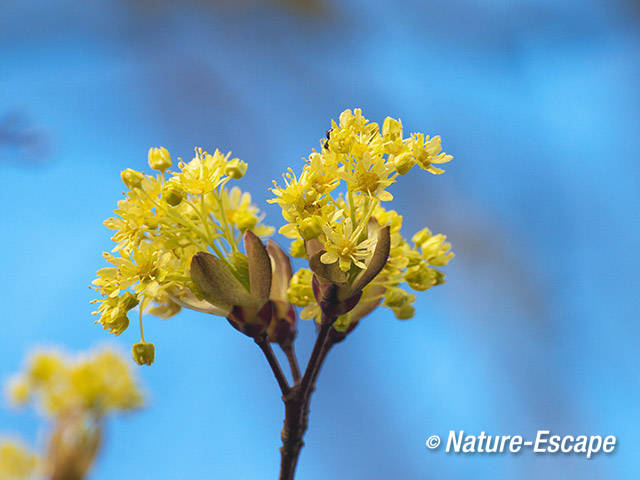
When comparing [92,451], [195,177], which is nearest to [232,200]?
[195,177]

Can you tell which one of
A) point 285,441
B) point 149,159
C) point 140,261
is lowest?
point 285,441

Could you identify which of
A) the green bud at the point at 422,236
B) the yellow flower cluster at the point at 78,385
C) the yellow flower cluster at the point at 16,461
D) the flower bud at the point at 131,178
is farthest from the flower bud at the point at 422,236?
the yellow flower cluster at the point at 16,461

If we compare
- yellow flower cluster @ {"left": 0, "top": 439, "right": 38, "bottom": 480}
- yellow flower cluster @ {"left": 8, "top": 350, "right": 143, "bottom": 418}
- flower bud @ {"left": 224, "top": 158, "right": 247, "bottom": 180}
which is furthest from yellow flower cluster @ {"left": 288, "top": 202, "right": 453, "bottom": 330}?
yellow flower cluster @ {"left": 0, "top": 439, "right": 38, "bottom": 480}

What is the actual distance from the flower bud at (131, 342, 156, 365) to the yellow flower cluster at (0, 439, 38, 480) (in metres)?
1.05

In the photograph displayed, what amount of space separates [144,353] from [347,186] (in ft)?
0.90

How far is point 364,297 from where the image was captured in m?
0.63

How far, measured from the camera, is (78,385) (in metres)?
1.25

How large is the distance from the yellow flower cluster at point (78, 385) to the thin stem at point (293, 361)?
73 centimetres

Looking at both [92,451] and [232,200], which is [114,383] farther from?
[232,200]

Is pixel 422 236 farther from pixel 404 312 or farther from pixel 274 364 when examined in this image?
pixel 274 364

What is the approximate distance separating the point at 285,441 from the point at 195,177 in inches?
11.8

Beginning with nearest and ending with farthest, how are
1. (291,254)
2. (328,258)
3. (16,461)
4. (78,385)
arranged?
(328,258), (291,254), (78,385), (16,461)

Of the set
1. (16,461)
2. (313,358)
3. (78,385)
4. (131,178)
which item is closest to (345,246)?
(313,358)

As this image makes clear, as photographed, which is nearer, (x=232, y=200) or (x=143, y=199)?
(x=143, y=199)
